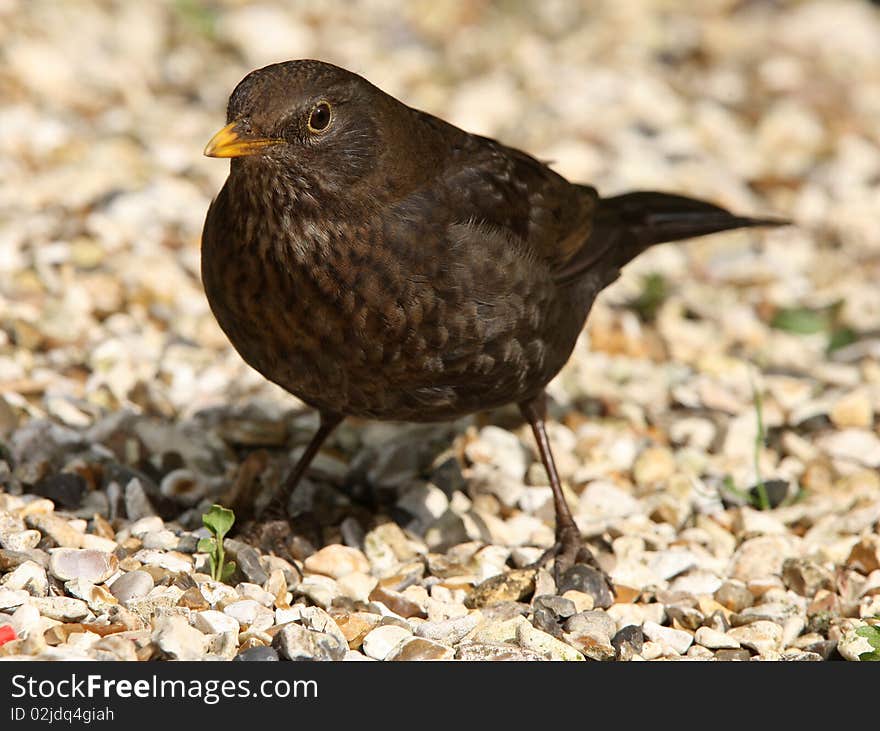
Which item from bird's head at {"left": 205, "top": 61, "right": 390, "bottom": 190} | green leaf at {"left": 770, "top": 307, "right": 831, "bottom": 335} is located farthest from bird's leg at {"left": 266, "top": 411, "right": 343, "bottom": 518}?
green leaf at {"left": 770, "top": 307, "right": 831, "bottom": 335}

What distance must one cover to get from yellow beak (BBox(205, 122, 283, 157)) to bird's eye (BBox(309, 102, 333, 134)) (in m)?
0.14

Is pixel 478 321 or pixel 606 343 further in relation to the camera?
pixel 606 343

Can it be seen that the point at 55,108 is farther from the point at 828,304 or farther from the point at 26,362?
the point at 828,304

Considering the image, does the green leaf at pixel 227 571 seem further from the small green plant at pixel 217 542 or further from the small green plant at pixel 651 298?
the small green plant at pixel 651 298

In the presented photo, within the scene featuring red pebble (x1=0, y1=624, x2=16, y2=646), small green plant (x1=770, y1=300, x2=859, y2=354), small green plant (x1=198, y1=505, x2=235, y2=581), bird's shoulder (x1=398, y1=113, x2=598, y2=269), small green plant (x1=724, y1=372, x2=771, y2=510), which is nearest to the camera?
red pebble (x1=0, y1=624, x2=16, y2=646)

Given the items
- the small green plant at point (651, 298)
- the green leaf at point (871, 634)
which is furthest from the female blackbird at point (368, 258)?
the small green plant at point (651, 298)

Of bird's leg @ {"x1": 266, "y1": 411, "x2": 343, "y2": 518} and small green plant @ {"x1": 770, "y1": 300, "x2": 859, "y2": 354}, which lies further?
small green plant @ {"x1": 770, "y1": 300, "x2": 859, "y2": 354}

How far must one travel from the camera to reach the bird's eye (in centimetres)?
419

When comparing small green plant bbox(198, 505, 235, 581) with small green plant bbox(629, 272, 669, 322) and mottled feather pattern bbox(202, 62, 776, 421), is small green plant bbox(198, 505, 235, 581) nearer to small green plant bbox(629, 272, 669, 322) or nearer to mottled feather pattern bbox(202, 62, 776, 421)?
mottled feather pattern bbox(202, 62, 776, 421)

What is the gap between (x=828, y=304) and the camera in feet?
22.7

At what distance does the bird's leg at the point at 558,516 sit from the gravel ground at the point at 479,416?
13 cm

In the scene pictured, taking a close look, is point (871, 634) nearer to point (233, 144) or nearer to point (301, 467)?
point (301, 467)

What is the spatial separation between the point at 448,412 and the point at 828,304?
300 cm
